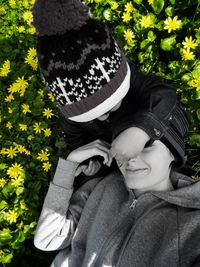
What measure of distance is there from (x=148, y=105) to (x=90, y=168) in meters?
0.55

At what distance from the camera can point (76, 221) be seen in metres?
A: 1.66

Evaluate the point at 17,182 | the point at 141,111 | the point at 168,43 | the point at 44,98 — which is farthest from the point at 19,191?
the point at 168,43

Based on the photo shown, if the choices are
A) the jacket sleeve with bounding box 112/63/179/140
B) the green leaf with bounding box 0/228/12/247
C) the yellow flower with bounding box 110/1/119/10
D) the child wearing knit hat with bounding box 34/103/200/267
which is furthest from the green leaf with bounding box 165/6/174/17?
the green leaf with bounding box 0/228/12/247

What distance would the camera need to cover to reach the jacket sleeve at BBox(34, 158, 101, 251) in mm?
1578

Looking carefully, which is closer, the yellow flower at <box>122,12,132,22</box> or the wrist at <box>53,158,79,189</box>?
the wrist at <box>53,158,79,189</box>

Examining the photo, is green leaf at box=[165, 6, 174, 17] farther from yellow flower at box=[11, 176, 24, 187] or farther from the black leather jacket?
yellow flower at box=[11, 176, 24, 187]

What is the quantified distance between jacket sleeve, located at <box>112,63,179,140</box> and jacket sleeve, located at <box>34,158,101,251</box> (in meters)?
0.39

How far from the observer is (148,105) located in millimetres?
1258

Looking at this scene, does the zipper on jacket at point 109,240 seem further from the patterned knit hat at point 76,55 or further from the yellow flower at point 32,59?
the yellow flower at point 32,59

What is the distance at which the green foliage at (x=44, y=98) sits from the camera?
1.87 m

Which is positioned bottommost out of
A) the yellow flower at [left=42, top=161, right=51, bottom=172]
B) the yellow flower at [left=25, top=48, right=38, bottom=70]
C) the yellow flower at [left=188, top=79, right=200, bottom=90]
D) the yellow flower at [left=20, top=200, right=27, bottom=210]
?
the yellow flower at [left=20, top=200, right=27, bottom=210]

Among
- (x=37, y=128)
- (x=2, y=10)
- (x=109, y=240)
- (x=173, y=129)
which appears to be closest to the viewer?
(x=173, y=129)

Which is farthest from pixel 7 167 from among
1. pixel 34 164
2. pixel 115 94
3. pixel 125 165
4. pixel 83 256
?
pixel 115 94

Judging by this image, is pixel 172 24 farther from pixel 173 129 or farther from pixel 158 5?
pixel 173 129
